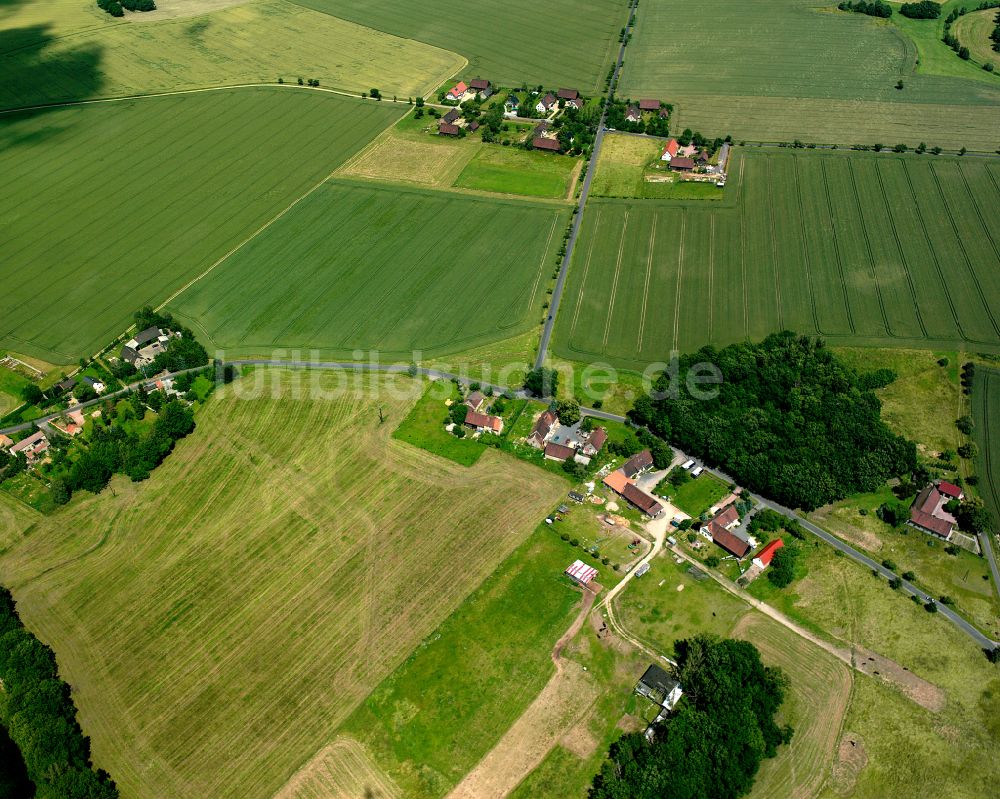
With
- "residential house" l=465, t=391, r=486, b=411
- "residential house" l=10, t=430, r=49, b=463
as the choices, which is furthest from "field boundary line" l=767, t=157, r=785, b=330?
"residential house" l=10, t=430, r=49, b=463

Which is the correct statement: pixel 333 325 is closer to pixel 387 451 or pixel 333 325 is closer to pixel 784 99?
pixel 387 451

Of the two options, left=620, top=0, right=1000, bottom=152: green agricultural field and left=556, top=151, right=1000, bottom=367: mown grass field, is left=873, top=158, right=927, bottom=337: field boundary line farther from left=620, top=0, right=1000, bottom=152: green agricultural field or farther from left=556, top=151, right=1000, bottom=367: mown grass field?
left=620, top=0, right=1000, bottom=152: green agricultural field

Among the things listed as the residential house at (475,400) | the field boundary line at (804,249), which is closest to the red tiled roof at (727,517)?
the residential house at (475,400)

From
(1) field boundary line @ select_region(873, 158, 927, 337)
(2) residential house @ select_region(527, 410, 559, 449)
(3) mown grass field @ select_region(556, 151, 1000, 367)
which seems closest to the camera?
(2) residential house @ select_region(527, 410, 559, 449)

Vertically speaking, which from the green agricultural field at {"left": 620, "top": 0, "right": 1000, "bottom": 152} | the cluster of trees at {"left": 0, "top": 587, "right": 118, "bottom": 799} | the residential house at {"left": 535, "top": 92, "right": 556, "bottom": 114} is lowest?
the cluster of trees at {"left": 0, "top": 587, "right": 118, "bottom": 799}

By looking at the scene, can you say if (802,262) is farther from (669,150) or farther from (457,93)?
(457,93)

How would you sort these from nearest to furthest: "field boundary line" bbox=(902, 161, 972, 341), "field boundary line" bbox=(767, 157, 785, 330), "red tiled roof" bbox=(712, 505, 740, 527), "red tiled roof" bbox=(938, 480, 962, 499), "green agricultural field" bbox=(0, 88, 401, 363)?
"red tiled roof" bbox=(712, 505, 740, 527) < "red tiled roof" bbox=(938, 480, 962, 499) < "field boundary line" bbox=(902, 161, 972, 341) < "field boundary line" bbox=(767, 157, 785, 330) < "green agricultural field" bbox=(0, 88, 401, 363)

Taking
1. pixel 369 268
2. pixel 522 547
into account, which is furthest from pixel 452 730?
pixel 369 268
